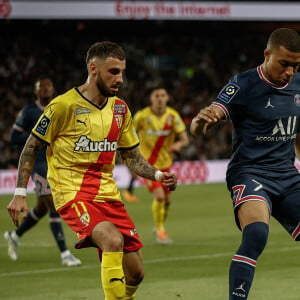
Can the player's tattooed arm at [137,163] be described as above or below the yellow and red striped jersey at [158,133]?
above

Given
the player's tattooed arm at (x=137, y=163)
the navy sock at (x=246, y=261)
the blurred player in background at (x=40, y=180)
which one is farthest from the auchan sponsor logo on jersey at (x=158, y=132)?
the navy sock at (x=246, y=261)

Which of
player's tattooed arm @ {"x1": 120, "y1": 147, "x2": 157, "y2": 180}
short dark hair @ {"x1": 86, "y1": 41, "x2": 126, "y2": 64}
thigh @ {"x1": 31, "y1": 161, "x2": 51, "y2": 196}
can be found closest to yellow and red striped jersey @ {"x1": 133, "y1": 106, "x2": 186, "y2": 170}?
thigh @ {"x1": 31, "y1": 161, "x2": 51, "y2": 196}

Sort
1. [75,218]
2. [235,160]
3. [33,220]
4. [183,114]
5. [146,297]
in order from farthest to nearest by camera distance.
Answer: [183,114] → [33,220] → [146,297] → [235,160] → [75,218]

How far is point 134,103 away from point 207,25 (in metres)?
5.23

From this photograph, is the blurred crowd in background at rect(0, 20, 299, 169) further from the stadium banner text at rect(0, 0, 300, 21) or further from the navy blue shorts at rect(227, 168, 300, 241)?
the navy blue shorts at rect(227, 168, 300, 241)

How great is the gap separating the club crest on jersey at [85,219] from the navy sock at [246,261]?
106cm

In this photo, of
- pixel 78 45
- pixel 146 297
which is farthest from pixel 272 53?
pixel 78 45

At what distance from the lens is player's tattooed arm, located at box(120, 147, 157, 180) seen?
6.61 metres

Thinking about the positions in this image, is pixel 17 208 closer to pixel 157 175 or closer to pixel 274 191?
pixel 157 175

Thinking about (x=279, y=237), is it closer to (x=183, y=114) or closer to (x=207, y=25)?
(x=183, y=114)

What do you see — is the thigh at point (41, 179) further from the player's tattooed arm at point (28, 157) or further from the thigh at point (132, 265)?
the thigh at point (132, 265)

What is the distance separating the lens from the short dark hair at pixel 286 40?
612 centimetres

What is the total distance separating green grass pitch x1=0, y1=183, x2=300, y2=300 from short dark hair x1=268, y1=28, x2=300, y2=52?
2.42 m

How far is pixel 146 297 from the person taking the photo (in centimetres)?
768
